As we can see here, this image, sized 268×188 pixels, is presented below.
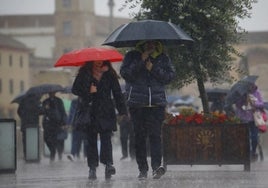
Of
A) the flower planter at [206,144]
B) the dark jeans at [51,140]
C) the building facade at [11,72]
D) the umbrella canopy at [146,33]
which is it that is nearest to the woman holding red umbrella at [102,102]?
the umbrella canopy at [146,33]

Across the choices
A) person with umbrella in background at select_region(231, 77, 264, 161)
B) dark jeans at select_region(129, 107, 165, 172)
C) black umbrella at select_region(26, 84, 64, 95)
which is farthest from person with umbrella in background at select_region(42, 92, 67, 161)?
dark jeans at select_region(129, 107, 165, 172)

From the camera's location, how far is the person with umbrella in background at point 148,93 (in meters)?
13.9

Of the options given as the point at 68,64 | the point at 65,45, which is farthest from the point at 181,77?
the point at 65,45

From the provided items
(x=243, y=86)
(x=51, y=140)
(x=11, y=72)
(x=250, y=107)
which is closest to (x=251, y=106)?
(x=250, y=107)

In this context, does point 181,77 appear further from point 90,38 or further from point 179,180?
point 90,38

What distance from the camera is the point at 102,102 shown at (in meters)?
14.2

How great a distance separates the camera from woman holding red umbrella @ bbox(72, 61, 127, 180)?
1420 cm

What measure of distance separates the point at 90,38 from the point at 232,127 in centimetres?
13605

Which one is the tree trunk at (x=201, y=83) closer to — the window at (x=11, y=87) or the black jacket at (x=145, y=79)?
the black jacket at (x=145, y=79)

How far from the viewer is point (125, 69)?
13891mm

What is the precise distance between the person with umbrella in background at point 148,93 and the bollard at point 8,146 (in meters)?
4.24

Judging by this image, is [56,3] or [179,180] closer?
[179,180]

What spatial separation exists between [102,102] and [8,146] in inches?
167

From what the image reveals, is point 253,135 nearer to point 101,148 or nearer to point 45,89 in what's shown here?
point 45,89
